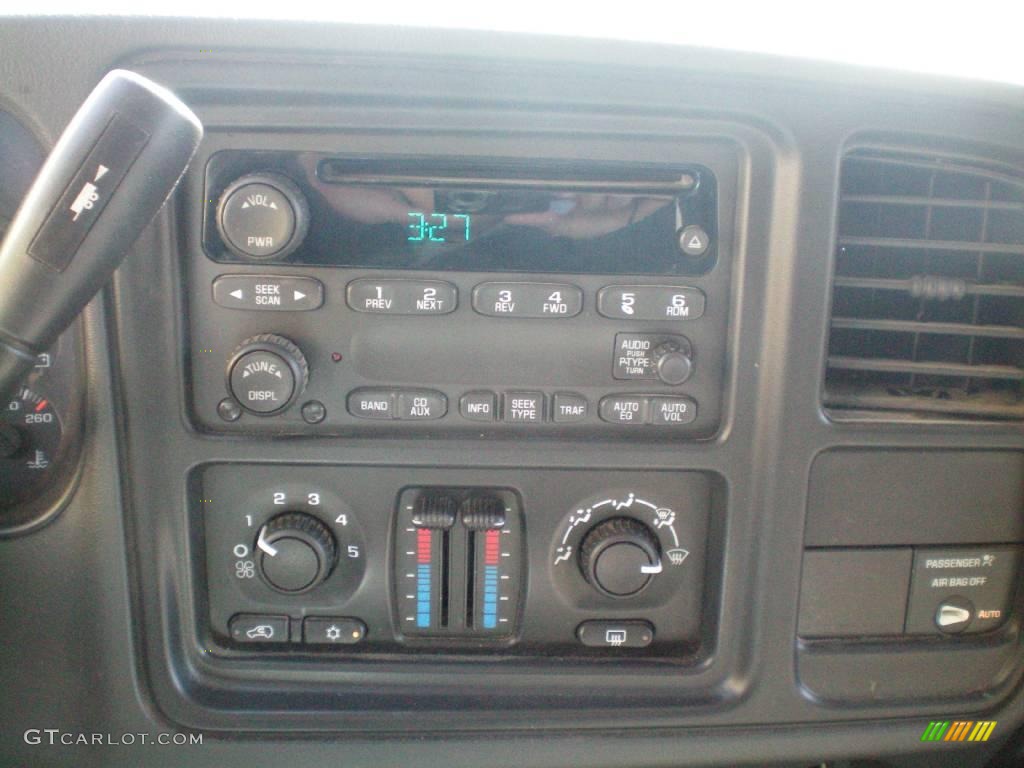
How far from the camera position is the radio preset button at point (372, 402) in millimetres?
900

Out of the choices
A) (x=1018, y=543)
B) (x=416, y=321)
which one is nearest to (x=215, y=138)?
(x=416, y=321)

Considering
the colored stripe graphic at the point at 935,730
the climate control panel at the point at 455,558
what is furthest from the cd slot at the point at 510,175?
the colored stripe graphic at the point at 935,730

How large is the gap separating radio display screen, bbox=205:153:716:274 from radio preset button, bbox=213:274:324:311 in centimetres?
3

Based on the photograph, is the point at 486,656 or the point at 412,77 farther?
the point at 486,656

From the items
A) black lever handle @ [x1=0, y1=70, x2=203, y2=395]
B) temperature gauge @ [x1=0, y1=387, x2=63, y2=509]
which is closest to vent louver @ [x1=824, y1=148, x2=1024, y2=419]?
black lever handle @ [x1=0, y1=70, x2=203, y2=395]

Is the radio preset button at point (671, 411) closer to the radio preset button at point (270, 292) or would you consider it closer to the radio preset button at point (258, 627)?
the radio preset button at point (270, 292)

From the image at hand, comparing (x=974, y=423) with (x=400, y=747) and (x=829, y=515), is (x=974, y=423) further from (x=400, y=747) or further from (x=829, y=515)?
(x=400, y=747)

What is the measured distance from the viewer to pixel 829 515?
96 cm

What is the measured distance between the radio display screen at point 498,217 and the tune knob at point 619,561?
30 cm

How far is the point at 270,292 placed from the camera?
87cm

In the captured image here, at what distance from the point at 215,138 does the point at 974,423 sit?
0.91 meters

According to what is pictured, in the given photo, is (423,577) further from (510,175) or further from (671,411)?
(510,175)

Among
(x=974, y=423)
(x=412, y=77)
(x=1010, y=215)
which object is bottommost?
(x=974, y=423)

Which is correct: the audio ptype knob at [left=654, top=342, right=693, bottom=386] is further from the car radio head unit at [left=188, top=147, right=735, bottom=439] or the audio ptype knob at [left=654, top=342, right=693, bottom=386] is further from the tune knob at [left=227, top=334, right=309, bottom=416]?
the tune knob at [left=227, top=334, right=309, bottom=416]
